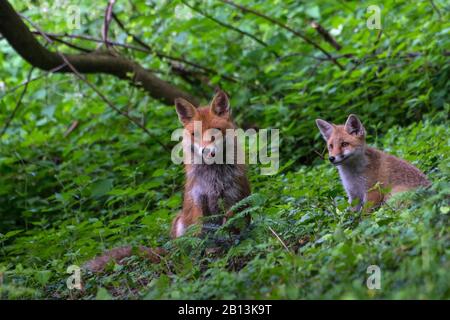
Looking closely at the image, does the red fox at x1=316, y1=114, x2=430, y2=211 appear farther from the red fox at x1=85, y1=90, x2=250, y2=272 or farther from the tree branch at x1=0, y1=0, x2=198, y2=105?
the tree branch at x1=0, y1=0, x2=198, y2=105

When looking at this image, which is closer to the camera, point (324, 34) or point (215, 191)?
point (215, 191)

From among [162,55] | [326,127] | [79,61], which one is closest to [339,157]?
[326,127]

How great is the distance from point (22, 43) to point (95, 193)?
8.56ft

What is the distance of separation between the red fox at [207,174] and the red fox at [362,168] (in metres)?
1.22

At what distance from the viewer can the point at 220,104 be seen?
7.81 meters

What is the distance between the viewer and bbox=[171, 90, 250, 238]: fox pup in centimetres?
760

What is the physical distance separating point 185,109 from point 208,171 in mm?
786

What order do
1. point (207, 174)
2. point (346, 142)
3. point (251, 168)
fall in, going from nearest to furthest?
point (207, 174) < point (346, 142) < point (251, 168)

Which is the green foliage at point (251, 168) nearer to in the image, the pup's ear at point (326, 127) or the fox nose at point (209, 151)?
the pup's ear at point (326, 127)

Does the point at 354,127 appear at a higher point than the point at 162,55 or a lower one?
lower

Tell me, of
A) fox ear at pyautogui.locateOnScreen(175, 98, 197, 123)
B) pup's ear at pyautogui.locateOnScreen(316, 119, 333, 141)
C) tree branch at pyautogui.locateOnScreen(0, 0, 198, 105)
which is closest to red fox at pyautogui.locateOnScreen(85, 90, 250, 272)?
fox ear at pyautogui.locateOnScreen(175, 98, 197, 123)

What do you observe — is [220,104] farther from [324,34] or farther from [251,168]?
[324,34]

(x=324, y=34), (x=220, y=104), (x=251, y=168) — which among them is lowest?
(x=251, y=168)
